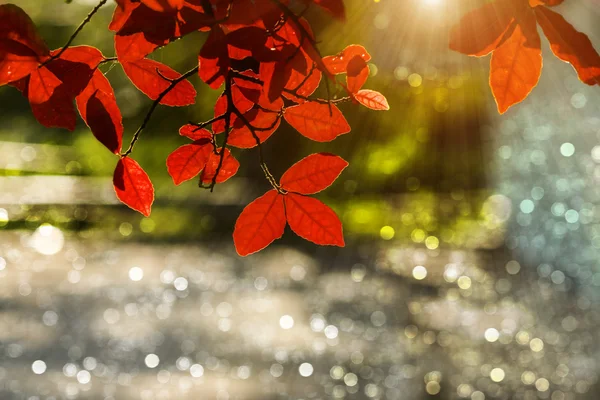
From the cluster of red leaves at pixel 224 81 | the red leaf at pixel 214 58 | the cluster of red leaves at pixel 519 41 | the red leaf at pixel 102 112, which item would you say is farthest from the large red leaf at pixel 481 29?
the red leaf at pixel 102 112

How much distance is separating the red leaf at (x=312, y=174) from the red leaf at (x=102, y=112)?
18 cm

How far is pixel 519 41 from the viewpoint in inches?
22.5

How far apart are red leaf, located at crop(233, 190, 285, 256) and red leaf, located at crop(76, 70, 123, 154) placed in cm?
15

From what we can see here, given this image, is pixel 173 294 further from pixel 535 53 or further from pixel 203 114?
pixel 535 53

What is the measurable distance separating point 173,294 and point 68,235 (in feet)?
3.57

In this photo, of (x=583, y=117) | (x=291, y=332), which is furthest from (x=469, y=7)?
(x=583, y=117)

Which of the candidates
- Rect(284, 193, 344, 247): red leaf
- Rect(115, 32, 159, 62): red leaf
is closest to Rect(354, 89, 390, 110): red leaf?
Rect(284, 193, 344, 247): red leaf

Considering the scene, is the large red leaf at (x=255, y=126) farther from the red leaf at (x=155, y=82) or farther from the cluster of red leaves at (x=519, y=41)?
the cluster of red leaves at (x=519, y=41)

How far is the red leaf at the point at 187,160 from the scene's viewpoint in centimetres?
71

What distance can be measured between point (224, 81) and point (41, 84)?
0.60 ft

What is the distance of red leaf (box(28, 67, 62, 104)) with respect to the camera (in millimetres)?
622

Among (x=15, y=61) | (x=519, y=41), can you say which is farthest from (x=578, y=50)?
(x=15, y=61)

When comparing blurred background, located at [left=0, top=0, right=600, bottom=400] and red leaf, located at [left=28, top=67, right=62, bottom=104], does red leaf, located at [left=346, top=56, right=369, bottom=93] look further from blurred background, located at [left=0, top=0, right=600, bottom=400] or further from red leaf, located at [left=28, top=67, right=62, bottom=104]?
red leaf, located at [left=28, top=67, right=62, bottom=104]

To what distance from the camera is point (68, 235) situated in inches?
155
